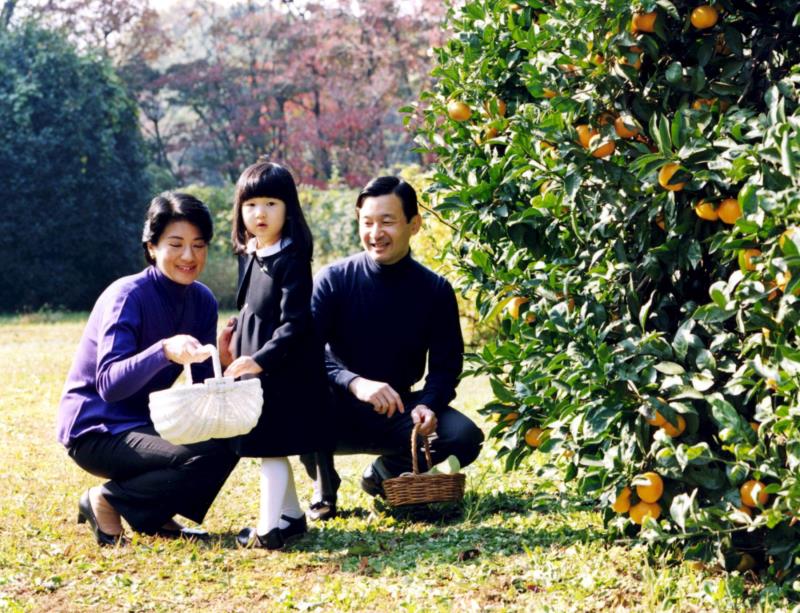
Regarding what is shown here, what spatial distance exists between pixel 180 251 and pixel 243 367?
0.60 meters

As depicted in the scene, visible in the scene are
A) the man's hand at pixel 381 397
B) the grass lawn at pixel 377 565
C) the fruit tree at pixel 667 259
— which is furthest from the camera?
the man's hand at pixel 381 397

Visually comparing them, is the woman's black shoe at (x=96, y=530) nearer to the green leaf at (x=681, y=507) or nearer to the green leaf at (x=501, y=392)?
the green leaf at (x=501, y=392)

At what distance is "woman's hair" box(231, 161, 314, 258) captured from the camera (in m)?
3.92

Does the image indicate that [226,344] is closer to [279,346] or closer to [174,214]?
[279,346]

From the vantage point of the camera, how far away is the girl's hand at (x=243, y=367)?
3.73 metres

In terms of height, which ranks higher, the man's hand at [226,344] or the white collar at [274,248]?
the white collar at [274,248]

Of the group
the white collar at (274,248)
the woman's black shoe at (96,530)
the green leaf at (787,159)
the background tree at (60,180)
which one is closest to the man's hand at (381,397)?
the white collar at (274,248)

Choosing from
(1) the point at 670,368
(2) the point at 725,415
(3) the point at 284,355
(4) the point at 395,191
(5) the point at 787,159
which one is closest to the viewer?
(5) the point at 787,159

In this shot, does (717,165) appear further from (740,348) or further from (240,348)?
(240,348)

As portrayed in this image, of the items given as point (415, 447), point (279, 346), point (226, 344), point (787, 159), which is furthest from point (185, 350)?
point (787, 159)

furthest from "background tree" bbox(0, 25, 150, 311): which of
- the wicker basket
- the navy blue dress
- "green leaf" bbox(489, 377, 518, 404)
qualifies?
"green leaf" bbox(489, 377, 518, 404)

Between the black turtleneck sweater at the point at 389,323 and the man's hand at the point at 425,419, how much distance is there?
184 mm

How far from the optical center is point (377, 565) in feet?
12.1

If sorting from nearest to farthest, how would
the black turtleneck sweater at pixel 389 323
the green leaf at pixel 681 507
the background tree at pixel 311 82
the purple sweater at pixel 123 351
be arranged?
the green leaf at pixel 681 507, the purple sweater at pixel 123 351, the black turtleneck sweater at pixel 389 323, the background tree at pixel 311 82
